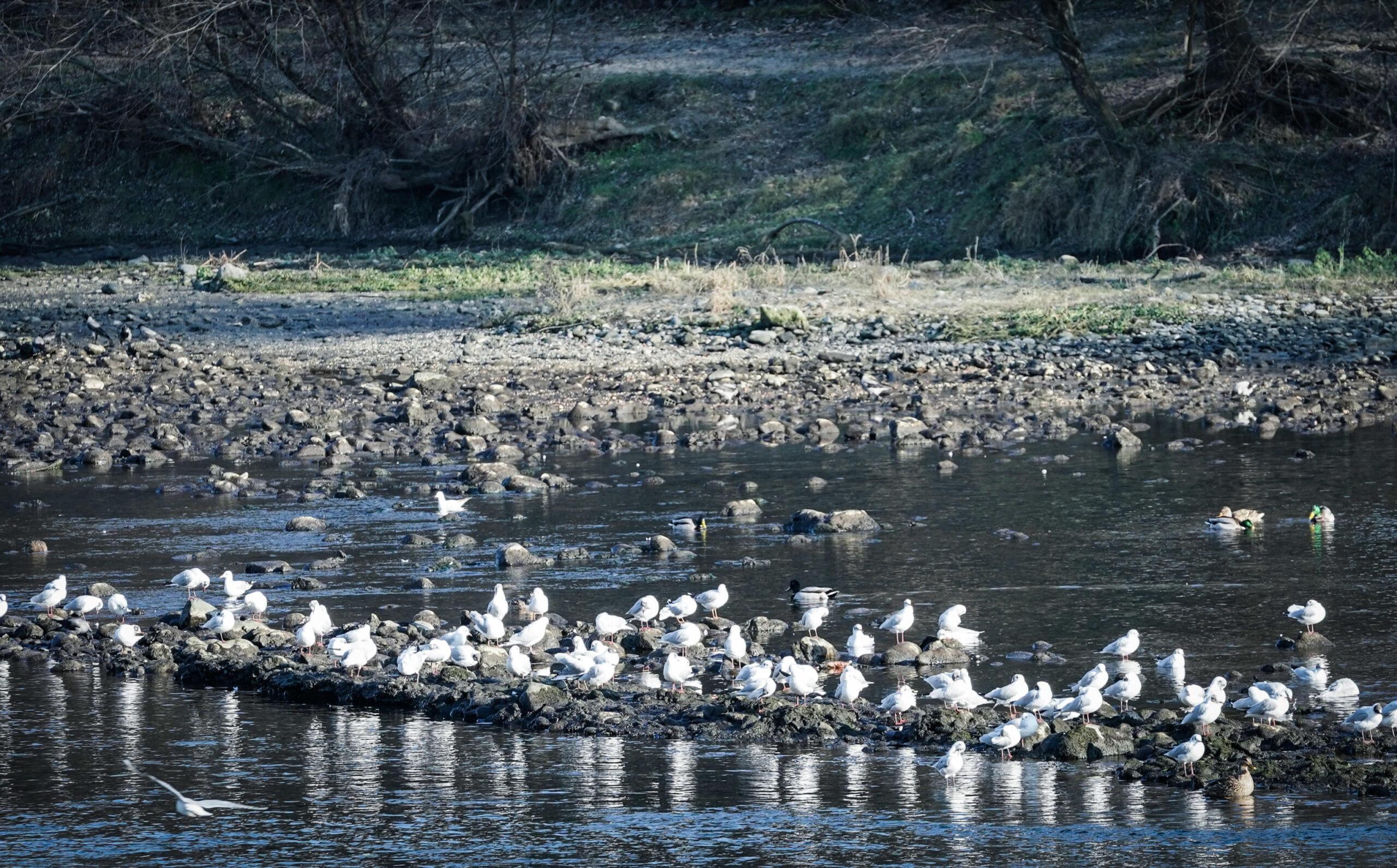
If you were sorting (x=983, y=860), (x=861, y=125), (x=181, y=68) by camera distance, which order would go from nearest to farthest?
(x=983, y=860) → (x=861, y=125) → (x=181, y=68)

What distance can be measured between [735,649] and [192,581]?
406cm

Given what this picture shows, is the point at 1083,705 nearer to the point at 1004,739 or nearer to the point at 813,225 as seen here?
the point at 1004,739

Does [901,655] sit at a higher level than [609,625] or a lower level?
lower

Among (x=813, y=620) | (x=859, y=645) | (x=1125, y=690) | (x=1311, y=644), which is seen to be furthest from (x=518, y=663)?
(x=1311, y=644)

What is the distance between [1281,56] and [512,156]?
1413cm

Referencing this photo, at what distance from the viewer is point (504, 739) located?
8.51 metres

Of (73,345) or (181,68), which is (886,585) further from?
(181,68)

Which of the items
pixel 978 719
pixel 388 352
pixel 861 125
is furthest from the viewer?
pixel 861 125

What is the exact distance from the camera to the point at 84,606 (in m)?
10.8

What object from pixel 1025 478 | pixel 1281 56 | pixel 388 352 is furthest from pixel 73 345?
pixel 1281 56

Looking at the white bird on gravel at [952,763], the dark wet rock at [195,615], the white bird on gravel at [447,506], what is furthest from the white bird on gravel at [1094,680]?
the white bird on gravel at [447,506]

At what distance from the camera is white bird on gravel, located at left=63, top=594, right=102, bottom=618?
10742mm

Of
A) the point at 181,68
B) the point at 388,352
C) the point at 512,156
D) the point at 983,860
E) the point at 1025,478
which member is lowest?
the point at 983,860

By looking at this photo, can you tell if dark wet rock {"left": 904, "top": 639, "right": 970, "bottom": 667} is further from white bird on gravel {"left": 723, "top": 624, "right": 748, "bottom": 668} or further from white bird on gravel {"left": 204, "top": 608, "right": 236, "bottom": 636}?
white bird on gravel {"left": 204, "top": 608, "right": 236, "bottom": 636}
